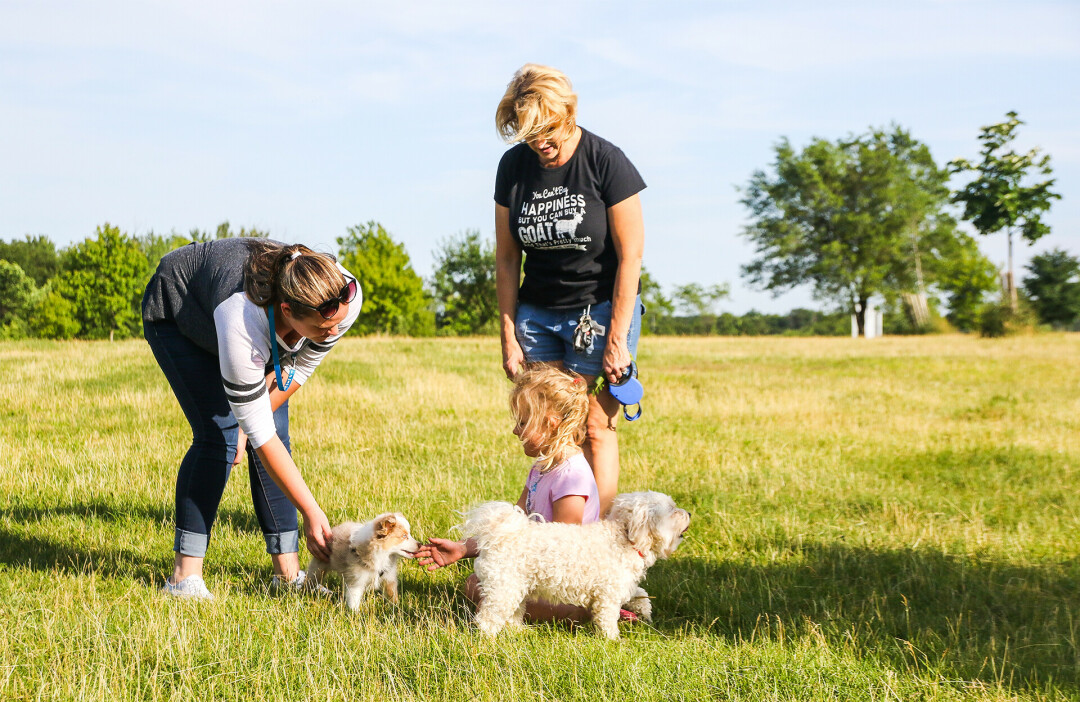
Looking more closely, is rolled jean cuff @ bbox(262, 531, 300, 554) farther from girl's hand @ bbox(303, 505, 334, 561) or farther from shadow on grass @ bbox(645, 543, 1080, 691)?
shadow on grass @ bbox(645, 543, 1080, 691)

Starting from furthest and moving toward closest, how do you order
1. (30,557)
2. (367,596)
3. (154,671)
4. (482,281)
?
1. (482,281)
2. (30,557)
3. (367,596)
4. (154,671)

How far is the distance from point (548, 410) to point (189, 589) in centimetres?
211

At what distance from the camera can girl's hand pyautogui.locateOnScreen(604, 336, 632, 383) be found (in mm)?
4547

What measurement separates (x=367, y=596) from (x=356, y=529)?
1.24 feet

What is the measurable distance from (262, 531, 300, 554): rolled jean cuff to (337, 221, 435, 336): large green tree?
52.5 m

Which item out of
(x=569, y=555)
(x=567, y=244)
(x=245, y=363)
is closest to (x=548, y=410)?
(x=569, y=555)

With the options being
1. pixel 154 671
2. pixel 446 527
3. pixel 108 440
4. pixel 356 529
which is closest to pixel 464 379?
pixel 108 440

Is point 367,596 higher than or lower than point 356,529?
lower

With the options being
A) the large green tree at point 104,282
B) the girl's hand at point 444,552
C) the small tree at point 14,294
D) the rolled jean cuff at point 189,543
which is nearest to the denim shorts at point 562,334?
the girl's hand at point 444,552

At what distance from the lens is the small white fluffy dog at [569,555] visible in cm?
374

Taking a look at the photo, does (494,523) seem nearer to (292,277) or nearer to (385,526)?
(385,526)

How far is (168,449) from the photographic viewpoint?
780 centimetres

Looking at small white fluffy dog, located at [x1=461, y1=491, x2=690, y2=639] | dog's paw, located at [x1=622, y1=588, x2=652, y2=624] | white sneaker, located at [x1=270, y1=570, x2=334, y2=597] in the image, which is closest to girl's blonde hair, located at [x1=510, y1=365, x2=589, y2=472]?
small white fluffy dog, located at [x1=461, y1=491, x2=690, y2=639]

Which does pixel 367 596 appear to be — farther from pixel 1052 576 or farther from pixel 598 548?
pixel 1052 576
